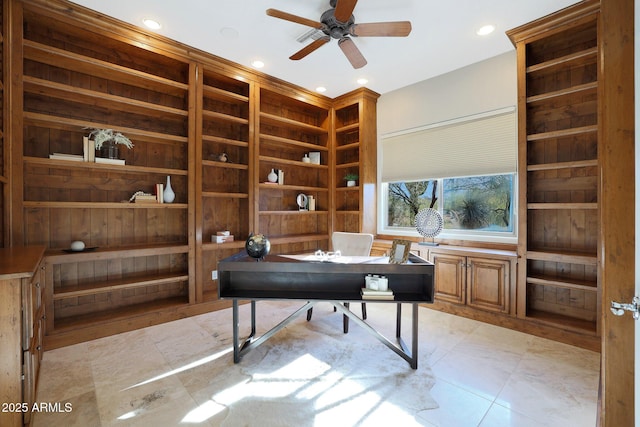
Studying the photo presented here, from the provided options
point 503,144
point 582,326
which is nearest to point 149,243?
point 503,144

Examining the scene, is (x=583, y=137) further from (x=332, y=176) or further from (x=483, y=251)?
(x=332, y=176)

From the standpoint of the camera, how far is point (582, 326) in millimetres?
2555

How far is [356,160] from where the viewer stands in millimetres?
4570

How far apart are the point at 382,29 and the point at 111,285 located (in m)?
3.36

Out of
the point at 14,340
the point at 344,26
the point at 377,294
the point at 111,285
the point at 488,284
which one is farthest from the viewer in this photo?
the point at 488,284

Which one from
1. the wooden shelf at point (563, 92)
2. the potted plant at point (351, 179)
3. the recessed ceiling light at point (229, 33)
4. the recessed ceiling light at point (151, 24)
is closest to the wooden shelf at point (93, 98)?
the recessed ceiling light at point (151, 24)

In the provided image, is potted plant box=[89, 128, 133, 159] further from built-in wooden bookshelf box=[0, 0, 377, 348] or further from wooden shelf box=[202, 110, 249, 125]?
wooden shelf box=[202, 110, 249, 125]

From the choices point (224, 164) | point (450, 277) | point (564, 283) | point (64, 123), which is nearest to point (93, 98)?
point (64, 123)

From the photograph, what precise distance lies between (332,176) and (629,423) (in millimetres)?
3893

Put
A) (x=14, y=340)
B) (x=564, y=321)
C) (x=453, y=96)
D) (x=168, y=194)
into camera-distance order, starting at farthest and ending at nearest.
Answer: (x=453, y=96), (x=168, y=194), (x=564, y=321), (x=14, y=340)

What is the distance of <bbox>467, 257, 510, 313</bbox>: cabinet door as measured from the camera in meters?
2.91

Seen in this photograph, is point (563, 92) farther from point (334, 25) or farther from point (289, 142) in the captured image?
point (289, 142)

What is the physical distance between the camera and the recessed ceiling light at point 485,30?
8.71 feet

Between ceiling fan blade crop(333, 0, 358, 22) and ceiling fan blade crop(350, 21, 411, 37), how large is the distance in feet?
0.64
